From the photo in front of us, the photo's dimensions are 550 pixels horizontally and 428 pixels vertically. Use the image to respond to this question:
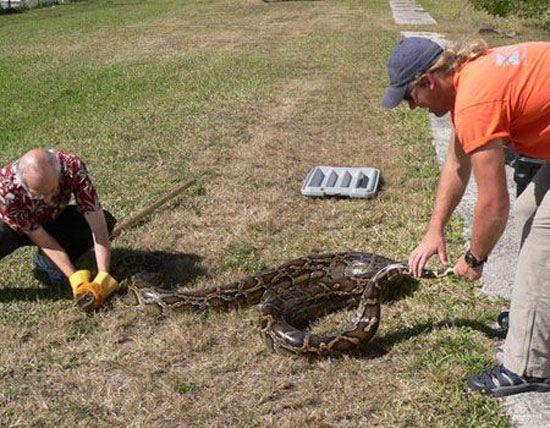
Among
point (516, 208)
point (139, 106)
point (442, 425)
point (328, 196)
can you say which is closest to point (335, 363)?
point (442, 425)

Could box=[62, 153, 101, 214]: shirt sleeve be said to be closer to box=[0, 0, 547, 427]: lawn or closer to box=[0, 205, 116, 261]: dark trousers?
box=[0, 205, 116, 261]: dark trousers

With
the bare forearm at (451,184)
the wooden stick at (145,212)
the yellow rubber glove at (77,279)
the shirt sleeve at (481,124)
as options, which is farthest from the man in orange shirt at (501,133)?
the wooden stick at (145,212)

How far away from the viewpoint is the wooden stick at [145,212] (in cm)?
689

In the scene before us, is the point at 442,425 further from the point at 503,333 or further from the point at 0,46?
the point at 0,46

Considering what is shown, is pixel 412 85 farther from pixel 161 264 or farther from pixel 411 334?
pixel 161 264

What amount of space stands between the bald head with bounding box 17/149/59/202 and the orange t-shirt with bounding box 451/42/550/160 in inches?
120

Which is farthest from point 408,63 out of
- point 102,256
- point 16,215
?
point 16,215

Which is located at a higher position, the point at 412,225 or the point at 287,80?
the point at 412,225

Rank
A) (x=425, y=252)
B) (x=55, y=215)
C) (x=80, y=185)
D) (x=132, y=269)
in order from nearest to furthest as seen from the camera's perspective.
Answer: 1. (x=425, y=252)
2. (x=80, y=185)
3. (x=55, y=215)
4. (x=132, y=269)

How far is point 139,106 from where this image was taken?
12.7 meters

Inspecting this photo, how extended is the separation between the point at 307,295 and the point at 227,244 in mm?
1540

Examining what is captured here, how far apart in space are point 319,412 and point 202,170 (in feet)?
17.1

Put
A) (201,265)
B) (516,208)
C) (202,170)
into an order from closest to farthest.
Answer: (516,208), (201,265), (202,170)

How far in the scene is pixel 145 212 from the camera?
23.7 feet
